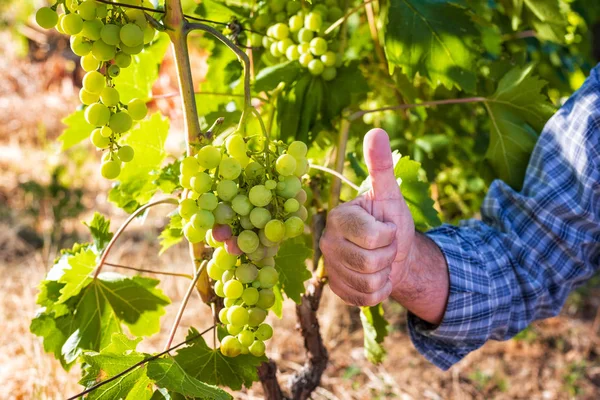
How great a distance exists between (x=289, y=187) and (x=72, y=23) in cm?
31

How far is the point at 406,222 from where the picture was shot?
94 centimetres

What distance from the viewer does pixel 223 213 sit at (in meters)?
0.76

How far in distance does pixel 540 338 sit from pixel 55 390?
1.88 meters

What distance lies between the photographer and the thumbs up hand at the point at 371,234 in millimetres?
871

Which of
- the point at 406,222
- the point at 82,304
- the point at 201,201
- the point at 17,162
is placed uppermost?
the point at 201,201

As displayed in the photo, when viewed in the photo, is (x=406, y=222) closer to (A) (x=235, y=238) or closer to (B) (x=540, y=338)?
(A) (x=235, y=238)

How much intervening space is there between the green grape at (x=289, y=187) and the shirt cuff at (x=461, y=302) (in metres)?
0.57

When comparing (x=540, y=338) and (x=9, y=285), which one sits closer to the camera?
(x=540, y=338)

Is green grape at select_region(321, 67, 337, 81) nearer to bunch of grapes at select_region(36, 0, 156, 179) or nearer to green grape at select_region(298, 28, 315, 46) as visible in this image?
green grape at select_region(298, 28, 315, 46)

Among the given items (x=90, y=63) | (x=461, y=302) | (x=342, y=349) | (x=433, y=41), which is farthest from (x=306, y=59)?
(x=342, y=349)

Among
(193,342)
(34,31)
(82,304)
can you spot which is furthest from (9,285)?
(34,31)

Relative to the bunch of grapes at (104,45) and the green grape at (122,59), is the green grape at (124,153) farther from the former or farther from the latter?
the green grape at (122,59)

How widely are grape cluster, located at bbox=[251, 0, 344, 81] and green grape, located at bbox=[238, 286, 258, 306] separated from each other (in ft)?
1.63

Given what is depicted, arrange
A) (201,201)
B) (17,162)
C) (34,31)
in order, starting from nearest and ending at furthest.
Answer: (201,201), (17,162), (34,31)
